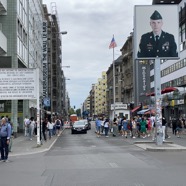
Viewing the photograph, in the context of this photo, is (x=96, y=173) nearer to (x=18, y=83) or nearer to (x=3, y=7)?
(x=18, y=83)

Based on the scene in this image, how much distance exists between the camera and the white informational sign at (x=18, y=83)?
23.9 m

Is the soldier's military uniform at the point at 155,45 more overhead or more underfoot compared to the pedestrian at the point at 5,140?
more overhead

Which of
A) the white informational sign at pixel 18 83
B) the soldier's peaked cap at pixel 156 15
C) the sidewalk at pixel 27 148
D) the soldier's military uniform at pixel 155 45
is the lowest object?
the sidewalk at pixel 27 148

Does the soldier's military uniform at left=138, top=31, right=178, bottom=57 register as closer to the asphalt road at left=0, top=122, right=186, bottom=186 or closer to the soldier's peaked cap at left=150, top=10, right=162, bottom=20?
the soldier's peaked cap at left=150, top=10, right=162, bottom=20

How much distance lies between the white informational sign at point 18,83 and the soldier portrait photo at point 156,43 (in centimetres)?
642

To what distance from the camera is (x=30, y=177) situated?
38.2ft

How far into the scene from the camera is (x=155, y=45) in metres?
23.8

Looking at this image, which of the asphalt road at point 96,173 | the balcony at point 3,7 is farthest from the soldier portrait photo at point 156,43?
the balcony at point 3,7

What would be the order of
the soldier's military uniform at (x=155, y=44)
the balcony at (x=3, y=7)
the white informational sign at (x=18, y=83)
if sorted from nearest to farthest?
1. the soldier's military uniform at (x=155, y=44)
2. the white informational sign at (x=18, y=83)
3. the balcony at (x=3, y=7)

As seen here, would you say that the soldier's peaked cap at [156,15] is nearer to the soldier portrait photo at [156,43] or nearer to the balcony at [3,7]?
the soldier portrait photo at [156,43]

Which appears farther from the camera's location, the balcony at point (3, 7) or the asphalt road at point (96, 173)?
the balcony at point (3, 7)

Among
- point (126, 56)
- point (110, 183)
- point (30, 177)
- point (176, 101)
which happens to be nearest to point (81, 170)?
point (30, 177)

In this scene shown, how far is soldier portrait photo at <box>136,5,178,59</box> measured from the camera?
2362cm

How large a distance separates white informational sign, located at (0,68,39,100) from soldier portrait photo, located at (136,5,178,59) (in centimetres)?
642
